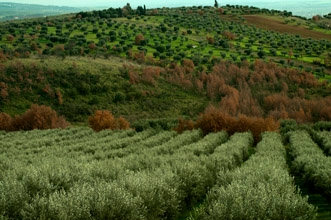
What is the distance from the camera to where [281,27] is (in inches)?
6398

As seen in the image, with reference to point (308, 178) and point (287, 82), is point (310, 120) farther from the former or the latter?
point (308, 178)

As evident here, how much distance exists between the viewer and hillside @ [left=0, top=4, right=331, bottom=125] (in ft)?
302

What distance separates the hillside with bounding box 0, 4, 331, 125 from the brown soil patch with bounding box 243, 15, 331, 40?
289 cm

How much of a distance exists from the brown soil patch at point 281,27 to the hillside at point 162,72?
289cm

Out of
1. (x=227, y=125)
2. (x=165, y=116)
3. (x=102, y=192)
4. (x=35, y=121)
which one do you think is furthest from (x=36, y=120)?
(x=102, y=192)

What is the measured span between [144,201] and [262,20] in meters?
171

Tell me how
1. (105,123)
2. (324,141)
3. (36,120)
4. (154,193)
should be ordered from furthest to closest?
(36,120), (105,123), (324,141), (154,193)

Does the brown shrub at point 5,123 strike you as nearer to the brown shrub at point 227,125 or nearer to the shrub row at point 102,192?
the brown shrub at point 227,125

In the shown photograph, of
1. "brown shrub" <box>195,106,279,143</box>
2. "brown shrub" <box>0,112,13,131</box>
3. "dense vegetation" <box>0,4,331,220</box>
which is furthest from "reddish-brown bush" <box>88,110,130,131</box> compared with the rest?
"brown shrub" <box>195,106,279,143</box>

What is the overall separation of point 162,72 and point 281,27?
77711 mm

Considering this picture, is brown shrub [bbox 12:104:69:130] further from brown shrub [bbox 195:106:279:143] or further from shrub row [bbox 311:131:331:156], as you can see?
shrub row [bbox 311:131:331:156]

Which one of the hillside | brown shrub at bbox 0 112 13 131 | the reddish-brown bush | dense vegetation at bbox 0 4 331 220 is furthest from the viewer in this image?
the hillside

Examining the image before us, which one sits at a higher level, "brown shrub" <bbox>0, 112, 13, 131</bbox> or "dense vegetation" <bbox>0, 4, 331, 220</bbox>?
"dense vegetation" <bbox>0, 4, 331, 220</bbox>

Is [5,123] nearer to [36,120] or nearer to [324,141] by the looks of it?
[36,120]
